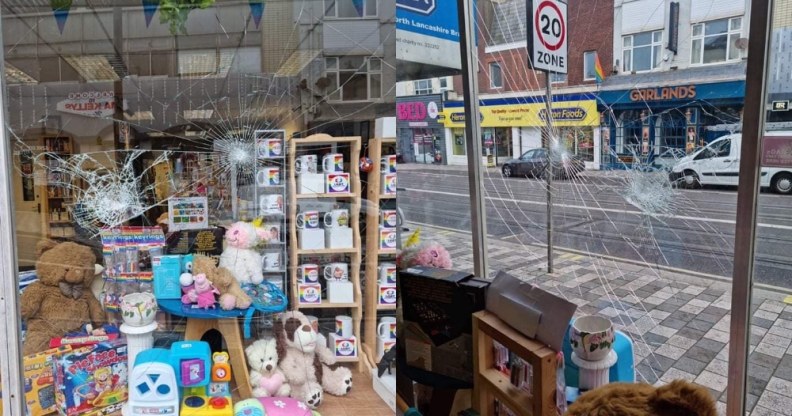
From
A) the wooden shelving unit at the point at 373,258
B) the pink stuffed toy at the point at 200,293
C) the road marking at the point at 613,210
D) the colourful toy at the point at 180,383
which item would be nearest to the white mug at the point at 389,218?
the wooden shelving unit at the point at 373,258

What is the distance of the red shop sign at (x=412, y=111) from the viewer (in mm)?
2420

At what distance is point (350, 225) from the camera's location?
2.37 m

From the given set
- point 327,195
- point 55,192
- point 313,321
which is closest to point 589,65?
point 327,195

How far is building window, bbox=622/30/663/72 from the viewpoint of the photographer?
1.75 metres

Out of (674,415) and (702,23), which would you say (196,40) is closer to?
(702,23)

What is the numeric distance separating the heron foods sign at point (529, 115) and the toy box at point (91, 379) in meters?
1.61

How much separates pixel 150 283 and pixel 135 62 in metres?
0.86

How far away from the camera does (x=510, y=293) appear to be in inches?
70.0

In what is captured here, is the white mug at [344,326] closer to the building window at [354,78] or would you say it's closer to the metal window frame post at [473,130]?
the metal window frame post at [473,130]

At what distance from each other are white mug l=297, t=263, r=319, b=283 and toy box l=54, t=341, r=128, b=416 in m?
0.73

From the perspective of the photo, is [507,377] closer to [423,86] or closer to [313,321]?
[313,321]

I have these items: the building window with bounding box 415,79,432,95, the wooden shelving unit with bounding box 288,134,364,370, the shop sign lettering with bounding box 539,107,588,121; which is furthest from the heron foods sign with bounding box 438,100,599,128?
the wooden shelving unit with bounding box 288,134,364,370

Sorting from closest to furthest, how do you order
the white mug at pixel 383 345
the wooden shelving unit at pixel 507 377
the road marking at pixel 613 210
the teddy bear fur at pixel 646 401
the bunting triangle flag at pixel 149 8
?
the teddy bear fur at pixel 646 401
the wooden shelving unit at pixel 507 377
the road marking at pixel 613 210
the bunting triangle flag at pixel 149 8
the white mug at pixel 383 345

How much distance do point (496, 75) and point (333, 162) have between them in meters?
0.72
